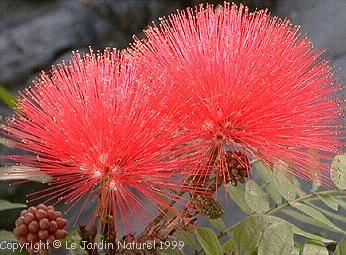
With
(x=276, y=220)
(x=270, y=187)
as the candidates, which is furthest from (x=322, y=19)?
(x=276, y=220)

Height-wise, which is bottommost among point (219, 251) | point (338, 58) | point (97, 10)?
point (219, 251)

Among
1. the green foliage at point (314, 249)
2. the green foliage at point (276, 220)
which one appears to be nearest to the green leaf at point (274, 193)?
the green foliage at point (276, 220)

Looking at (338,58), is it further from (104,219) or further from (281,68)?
(104,219)

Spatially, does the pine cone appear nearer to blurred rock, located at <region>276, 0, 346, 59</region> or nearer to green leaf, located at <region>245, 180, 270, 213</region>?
green leaf, located at <region>245, 180, 270, 213</region>

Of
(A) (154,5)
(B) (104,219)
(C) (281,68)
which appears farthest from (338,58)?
(B) (104,219)

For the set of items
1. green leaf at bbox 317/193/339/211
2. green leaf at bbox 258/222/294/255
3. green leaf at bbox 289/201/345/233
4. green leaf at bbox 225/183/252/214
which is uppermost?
green leaf at bbox 225/183/252/214

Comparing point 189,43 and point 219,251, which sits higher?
point 189,43

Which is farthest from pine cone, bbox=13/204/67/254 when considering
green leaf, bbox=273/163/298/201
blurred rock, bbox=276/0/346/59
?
blurred rock, bbox=276/0/346/59
